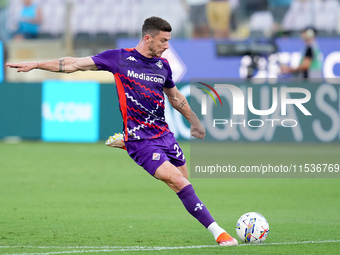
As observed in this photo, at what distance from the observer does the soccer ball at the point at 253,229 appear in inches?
273

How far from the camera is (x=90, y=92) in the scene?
754 inches

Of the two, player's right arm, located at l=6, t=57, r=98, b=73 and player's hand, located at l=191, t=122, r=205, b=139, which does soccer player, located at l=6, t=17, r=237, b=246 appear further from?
player's hand, located at l=191, t=122, r=205, b=139

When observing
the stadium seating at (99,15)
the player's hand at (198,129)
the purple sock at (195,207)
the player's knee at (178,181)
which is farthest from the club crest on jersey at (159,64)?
the stadium seating at (99,15)

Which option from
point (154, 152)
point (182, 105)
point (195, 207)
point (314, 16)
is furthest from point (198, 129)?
point (314, 16)

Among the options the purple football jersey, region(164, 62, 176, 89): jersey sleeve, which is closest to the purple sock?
the purple football jersey

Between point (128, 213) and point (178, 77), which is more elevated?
point (178, 77)

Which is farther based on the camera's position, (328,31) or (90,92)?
(328,31)

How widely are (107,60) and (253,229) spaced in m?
2.16

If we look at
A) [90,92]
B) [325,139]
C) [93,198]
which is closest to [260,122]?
[325,139]

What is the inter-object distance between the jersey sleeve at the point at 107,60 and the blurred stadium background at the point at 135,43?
33.4 feet

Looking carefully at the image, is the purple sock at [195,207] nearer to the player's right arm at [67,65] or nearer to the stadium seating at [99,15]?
the player's right arm at [67,65]

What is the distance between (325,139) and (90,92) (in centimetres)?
623

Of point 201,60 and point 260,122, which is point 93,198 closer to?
point 260,122

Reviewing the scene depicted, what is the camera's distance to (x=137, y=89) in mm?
6969
